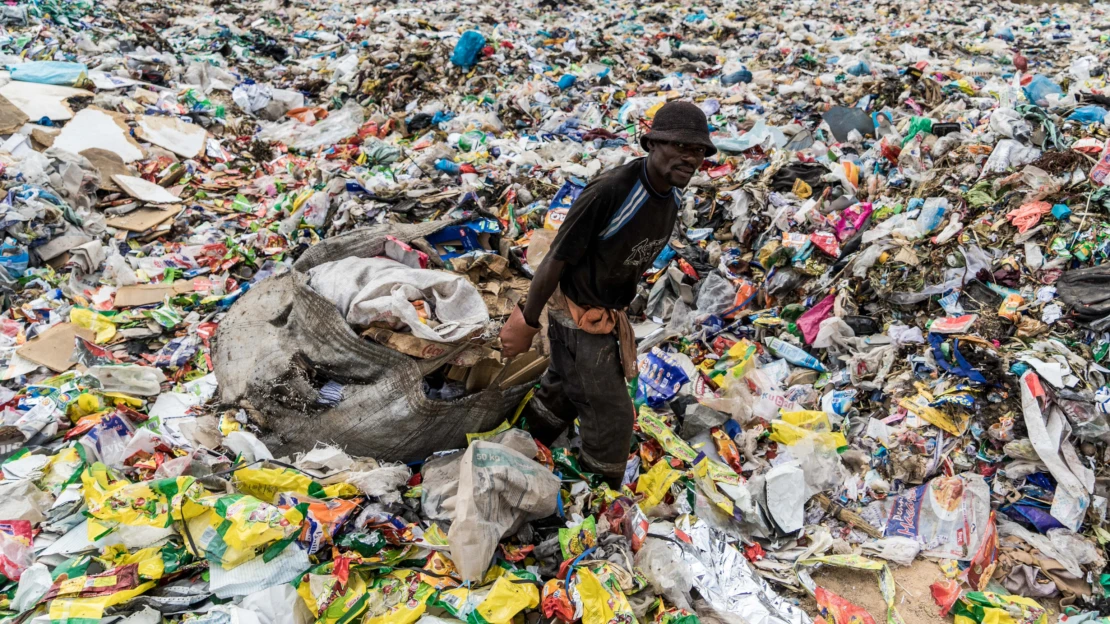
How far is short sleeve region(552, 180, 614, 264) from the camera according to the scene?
2064 mm

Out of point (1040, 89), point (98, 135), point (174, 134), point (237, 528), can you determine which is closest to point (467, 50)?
point (174, 134)

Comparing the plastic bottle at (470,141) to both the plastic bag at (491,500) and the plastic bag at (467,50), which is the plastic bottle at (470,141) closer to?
the plastic bag at (467,50)

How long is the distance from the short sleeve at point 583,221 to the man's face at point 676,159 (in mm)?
173

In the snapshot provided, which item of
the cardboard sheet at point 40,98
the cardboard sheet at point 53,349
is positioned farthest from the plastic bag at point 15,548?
the cardboard sheet at point 40,98

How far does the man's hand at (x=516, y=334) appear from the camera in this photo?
90.4 inches

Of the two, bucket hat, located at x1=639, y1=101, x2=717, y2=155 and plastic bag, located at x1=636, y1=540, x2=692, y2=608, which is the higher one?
bucket hat, located at x1=639, y1=101, x2=717, y2=155

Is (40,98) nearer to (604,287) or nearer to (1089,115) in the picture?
(604,287)

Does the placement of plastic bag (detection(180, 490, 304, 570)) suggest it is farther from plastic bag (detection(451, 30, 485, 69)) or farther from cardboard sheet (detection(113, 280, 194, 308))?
plastic bag (detection(451, 30, 485, 69))

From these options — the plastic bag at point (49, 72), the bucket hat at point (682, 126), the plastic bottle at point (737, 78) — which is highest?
the bucket hat at point (682, 126)

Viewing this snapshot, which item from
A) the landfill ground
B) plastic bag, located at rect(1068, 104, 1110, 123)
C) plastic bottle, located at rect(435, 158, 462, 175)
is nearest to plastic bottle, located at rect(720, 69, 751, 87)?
the landfill ground

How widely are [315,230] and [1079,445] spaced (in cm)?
422

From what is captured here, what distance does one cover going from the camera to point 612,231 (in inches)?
83.8

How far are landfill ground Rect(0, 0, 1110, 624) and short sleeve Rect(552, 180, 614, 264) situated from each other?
0.11 meters

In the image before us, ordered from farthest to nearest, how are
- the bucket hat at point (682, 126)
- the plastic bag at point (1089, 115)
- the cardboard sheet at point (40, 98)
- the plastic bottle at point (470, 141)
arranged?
the plastic bottle at point (470, 141)
the cardboard sheet at point (40, 98)
the plastic bag at point (1089, 115)
the bucket hat at point (682, 126)
